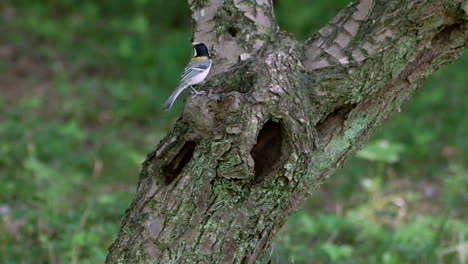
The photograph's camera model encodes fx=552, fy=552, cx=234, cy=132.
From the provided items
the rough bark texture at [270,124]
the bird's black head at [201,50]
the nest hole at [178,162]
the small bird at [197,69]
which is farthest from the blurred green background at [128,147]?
the bird's black head at [201,50]

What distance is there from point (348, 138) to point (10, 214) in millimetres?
2741

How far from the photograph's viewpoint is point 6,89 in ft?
27.2

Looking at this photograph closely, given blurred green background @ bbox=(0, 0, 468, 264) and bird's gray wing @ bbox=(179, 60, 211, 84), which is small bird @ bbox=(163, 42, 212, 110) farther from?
blurred green background @ bbox=(0, 0, 468, 264)

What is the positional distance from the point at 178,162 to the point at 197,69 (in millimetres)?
670

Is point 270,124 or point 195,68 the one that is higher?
point 195,68

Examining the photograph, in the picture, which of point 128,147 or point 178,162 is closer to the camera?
point 178,162

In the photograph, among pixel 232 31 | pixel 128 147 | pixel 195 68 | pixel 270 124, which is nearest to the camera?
pixel 270 124

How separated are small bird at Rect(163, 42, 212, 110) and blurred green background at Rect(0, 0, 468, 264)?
3.37 feet

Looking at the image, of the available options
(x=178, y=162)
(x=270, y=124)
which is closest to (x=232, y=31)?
(x=270, y=124)

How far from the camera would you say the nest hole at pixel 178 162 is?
2643 mm

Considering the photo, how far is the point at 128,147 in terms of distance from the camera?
6.75 metres

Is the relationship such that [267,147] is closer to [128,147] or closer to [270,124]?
[270,124]

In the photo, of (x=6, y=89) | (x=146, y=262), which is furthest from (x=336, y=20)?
(x=6, y=89)

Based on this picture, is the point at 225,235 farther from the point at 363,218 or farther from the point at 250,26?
the point at 363,218
